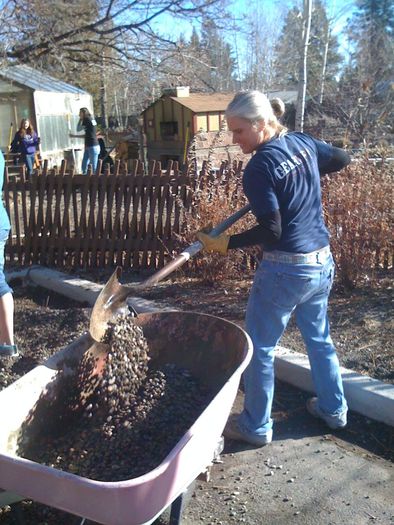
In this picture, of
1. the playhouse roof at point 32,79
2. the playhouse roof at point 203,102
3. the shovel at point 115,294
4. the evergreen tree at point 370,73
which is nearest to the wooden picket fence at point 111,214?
the shovel at point 115,294

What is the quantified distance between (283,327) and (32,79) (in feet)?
64.4

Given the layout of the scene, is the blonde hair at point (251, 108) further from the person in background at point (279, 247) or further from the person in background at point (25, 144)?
the person in background at point (25, 144)

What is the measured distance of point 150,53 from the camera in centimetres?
1680

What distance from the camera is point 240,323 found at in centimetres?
478

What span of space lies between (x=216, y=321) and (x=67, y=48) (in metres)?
15.5

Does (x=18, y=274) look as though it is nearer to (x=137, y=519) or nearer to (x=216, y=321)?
(x=216, y=321)

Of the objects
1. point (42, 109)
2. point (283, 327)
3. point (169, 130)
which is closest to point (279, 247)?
point (283, 327)

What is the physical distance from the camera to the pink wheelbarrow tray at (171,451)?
1.96m

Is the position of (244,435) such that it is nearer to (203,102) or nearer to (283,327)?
(283,327)

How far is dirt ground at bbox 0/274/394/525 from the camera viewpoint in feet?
9.31

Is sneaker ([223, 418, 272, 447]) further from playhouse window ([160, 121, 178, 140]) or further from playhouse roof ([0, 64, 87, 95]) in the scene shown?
playhouse roof ([0, 64, 87, 95])

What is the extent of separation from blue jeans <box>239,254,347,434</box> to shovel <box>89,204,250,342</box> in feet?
1.22

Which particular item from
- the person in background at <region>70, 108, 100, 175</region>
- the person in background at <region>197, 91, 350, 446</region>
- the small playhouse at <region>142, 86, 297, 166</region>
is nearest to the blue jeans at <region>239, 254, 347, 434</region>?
the person in background at <region>197, 91, 350, 446</region>

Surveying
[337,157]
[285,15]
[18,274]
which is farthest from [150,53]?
[285,15]
